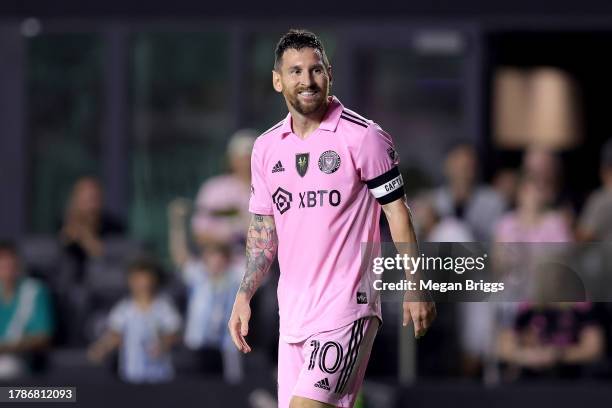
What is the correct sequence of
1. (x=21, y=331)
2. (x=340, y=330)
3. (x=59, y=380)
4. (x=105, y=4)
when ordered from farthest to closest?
(x=105, y=4), (x=21, y=331), (x=59, y=380), (x=340, y=330)

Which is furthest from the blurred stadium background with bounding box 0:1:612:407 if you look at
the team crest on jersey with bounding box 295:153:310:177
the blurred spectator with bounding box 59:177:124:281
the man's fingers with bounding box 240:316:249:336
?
the team crest on jersey with bounding box 295:153:310:177

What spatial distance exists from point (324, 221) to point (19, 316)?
5.42 meters

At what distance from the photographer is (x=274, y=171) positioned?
5.68 meters

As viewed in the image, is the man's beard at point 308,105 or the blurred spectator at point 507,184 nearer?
the man's beard at point 308,105

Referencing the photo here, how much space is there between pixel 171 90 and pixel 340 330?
7.84 m

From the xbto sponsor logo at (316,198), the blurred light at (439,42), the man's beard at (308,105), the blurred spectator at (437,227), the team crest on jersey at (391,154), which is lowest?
the blurred spectator at (437,227)

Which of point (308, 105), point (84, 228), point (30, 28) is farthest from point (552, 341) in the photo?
point (30, 28)

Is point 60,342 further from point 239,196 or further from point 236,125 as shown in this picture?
point 236,125

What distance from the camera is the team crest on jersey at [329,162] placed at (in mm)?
5547

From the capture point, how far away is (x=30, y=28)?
13.1 metres

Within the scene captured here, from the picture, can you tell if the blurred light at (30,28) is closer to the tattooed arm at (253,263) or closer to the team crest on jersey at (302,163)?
the tattooed arm at (253,263)

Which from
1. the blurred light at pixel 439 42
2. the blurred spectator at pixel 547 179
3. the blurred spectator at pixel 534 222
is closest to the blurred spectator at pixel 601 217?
the blurred spectator at pixel 547 179

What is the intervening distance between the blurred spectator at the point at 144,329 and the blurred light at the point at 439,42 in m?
3.80

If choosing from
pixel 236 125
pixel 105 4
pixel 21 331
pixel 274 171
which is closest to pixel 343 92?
pixel 236 125
